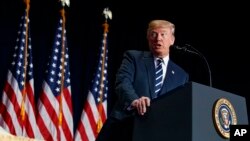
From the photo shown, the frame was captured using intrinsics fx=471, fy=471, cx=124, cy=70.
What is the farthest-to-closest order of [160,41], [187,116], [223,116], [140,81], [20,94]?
[20,94]
[160,41]
[140,81]
[223,116]
[187,116]

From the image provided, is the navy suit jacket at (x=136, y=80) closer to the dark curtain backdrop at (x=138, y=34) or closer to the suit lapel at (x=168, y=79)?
the suit lapel at (x=168, y=79)

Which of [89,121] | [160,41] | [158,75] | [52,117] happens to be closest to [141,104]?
[158,75]

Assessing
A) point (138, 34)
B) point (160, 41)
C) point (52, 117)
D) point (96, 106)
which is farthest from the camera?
point (138, 34)

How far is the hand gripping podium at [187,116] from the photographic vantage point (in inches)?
72.0

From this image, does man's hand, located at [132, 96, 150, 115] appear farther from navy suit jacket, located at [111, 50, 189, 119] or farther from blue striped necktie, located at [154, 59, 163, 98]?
blue striped necktie, located at [154, 59, 163, 98]

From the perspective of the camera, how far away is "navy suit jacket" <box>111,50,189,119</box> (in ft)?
7.21

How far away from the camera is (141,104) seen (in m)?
2.01

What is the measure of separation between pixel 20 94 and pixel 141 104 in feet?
10.6

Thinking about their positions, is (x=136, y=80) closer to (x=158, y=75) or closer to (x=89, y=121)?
(x=158, y=75)

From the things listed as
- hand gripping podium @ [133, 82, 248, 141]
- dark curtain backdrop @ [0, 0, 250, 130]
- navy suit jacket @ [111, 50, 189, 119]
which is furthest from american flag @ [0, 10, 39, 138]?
hand gripping podium @ [133, 82, 248, 141]

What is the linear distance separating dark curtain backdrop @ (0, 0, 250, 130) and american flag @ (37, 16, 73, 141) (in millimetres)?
342

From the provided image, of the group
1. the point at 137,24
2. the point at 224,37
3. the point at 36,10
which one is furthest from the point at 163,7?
the point at 36,10

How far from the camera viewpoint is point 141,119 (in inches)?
81.8

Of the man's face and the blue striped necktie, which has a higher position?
the man's face
